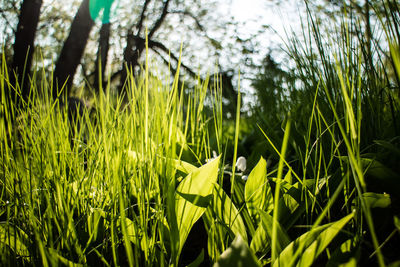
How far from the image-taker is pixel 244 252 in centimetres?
36

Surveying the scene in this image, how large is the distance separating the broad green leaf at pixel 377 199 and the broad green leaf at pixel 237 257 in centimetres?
22

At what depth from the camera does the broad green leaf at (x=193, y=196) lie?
1.56 ft

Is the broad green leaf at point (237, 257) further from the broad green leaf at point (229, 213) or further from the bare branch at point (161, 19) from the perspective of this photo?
the bare branch at point (161, 19)

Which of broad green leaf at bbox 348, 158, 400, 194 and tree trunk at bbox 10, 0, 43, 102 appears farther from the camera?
tree trunk at bbox 10, 0, 43, 102

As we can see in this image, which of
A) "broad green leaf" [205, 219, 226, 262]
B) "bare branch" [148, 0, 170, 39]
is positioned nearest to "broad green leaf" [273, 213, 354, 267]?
"broad green leaf" [205, 219, 226, 262]

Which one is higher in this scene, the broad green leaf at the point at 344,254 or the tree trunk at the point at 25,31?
the tree trunk at the point at 25,31

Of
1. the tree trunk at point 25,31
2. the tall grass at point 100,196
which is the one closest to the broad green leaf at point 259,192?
the tall grass at point 100,196

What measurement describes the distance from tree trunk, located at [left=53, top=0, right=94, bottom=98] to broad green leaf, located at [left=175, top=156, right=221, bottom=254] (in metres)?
2.84

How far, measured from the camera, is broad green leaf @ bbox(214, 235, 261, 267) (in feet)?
1.15

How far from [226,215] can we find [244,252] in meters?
0.13

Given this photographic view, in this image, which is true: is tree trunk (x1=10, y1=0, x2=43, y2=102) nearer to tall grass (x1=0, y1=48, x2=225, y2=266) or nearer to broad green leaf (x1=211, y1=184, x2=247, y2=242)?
tall grass (x1=0, y1=48, x2=225, y2=266)

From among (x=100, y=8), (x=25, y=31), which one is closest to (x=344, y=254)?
(x=25, y=31)

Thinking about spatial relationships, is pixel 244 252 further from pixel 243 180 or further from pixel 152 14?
pixel 152 14

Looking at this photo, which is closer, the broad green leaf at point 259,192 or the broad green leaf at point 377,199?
the broad green leaf at point 377,199
